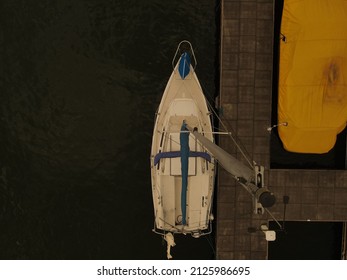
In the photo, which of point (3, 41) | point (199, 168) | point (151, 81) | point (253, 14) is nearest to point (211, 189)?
point (199, 168)

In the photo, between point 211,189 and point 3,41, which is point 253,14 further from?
point 3,41

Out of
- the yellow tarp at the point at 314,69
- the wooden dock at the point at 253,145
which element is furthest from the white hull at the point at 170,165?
the yellow tarp at the point at 314,69

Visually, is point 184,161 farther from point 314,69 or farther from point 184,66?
point 314,69

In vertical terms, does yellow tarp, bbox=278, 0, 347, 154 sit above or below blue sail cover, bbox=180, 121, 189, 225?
above

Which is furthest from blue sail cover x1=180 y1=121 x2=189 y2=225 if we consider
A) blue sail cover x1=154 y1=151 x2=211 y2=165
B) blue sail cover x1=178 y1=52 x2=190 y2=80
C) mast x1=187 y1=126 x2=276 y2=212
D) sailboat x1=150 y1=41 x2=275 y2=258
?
mast x1=187 y1=126 x2=276 y2=212

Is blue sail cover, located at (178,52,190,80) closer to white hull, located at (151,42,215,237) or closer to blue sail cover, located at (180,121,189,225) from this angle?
white hull, located at (151,42,215,237)

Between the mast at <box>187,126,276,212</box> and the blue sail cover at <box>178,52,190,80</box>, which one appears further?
the blue sail cover at <box>178,52,190,80</box>
